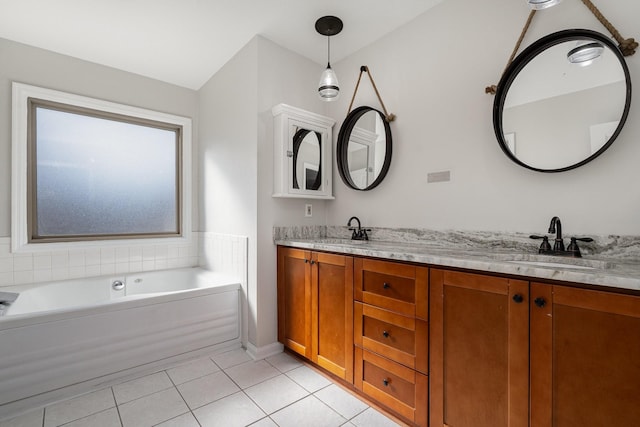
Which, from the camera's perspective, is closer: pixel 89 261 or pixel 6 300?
pixel 6 300

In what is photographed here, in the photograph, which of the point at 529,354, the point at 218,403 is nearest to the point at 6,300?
the point at 218,403

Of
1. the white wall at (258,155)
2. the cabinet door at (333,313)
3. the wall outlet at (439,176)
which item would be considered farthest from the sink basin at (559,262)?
the white wall at (258,155)

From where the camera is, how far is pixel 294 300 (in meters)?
A: 2.27

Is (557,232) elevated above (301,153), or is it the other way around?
(301,153)

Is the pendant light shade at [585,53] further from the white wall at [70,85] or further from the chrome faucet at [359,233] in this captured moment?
the white wall at [70,85]

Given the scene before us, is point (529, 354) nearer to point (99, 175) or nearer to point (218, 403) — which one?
point (218, 403)

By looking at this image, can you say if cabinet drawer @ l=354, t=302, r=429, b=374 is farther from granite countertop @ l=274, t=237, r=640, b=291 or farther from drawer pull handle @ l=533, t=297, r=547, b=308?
drawer pull handle @ l=533, t=297, r=547, b=308

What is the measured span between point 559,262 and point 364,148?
59.3 inches

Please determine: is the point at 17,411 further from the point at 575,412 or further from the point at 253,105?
the point at 575,412

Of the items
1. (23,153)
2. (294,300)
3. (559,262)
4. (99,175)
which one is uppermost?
(23,153)

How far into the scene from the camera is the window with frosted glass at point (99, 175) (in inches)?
102

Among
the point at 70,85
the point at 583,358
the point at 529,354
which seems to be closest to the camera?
the point at 583,358

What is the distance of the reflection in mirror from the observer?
2.46m

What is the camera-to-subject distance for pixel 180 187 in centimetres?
328
